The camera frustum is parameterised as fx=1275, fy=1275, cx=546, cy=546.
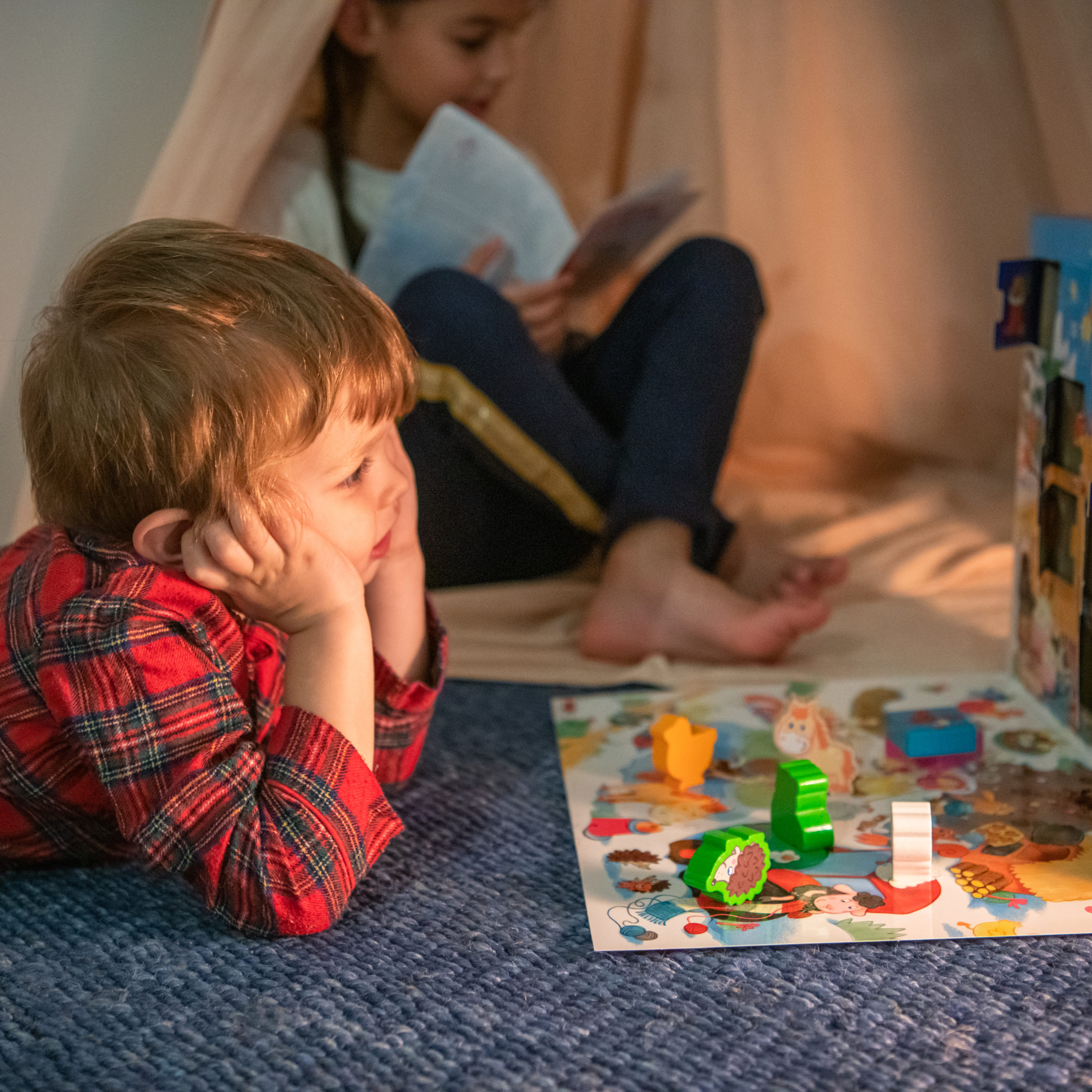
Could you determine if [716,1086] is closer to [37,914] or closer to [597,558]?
[37,914]

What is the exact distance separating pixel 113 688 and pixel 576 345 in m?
0.78

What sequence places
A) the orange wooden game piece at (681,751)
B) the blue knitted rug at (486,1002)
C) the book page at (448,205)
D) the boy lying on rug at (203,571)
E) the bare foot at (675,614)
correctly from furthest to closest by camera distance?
the book page at (448,205) → the bare foot at (675,614) → the orange wooden game piece at (681,751) → the boy lying on rug at (203,571) → the blue knitted rug at (486,1002)

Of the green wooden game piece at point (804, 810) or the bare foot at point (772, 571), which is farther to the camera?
the bare foot at point (772, 571)

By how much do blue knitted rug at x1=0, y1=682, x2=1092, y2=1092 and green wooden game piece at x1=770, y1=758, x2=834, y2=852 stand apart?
9cm

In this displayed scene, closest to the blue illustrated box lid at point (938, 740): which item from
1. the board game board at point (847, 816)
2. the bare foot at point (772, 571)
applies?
the board game board at point (847, 816)

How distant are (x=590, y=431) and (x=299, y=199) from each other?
406 mm

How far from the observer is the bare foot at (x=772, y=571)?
44.6 inches

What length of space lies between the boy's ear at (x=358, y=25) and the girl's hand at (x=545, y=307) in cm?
27

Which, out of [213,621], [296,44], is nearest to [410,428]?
[296,44]

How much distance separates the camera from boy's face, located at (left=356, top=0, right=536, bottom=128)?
1.33 meters

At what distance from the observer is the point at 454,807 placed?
0.83m

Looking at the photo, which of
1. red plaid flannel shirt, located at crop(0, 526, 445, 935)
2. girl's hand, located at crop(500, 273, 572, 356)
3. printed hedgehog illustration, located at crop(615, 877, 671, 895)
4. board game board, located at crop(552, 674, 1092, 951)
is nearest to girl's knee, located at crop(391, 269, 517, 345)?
girl's hand, located at crop(500, 273, 572, 356)

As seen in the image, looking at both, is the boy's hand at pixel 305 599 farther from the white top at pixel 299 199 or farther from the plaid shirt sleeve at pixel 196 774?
the white top at pixel 299 199

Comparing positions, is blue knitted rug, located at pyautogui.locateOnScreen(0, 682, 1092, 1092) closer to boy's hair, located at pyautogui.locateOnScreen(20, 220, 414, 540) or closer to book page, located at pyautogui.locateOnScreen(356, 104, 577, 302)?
boy's hair, located at pyautogui.locateOnScreen(20, 220, 414, 540)
